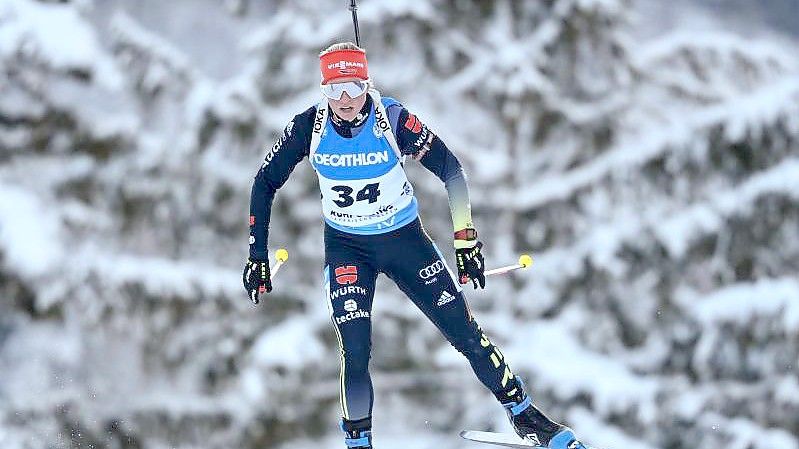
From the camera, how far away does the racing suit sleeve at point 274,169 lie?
595cm

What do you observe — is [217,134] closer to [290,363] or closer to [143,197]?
[143,197]

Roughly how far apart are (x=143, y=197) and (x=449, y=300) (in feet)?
34.8

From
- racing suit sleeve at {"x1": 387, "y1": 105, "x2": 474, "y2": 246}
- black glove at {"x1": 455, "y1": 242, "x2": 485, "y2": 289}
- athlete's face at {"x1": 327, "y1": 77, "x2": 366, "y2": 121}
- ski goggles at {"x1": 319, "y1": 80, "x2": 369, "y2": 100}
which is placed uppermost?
ski goggles at {"x1": 319, "y1": 80, "x2": 369, "y2": 100}

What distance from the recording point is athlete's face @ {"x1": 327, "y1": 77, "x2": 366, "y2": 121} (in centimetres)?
567

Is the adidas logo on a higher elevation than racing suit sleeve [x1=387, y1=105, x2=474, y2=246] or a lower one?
lower

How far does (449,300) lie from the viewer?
6.18 meters

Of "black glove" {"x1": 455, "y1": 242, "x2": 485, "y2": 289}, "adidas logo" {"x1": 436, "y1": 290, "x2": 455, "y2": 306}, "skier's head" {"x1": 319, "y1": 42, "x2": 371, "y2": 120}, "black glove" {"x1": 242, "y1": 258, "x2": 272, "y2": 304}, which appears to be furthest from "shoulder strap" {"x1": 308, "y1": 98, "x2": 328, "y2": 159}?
"adidas logo" {"x1": 436, "y1": 290, "x2": 455, "y2": 306}

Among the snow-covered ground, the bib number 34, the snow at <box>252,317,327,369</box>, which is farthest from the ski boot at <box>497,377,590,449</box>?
the snow at <box>252,317,327,369</box>

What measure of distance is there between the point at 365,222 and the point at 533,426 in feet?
5.23

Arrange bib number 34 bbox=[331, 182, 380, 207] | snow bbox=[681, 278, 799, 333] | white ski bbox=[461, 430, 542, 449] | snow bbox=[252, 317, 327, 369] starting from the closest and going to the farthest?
bib number 34 bbox=[331, 182, 380, 207], white ski bbox=[461, 430, 542, 449], snow bbox=[681, 278, 799, 333], snow bbox=[252, 317, 327, 369]

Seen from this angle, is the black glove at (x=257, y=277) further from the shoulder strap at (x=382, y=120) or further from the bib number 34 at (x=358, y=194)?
the shoulder strap at (x=382, y=120)

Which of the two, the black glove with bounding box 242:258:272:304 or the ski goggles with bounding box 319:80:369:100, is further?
the black glove with bounding box 242:258:272:304

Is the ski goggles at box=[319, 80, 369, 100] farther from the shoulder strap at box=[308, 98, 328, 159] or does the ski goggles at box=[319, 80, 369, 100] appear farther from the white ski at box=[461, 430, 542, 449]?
the white ski at box=[461, 430, 542, 449]

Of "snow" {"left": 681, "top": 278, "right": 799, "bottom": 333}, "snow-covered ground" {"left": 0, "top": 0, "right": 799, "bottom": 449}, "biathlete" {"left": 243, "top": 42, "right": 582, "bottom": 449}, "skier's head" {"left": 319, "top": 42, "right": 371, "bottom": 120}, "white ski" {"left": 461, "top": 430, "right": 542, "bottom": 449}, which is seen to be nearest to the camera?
"skier's head" {"left": 319, "top": 42, "right": 371, "bottom": 120}
